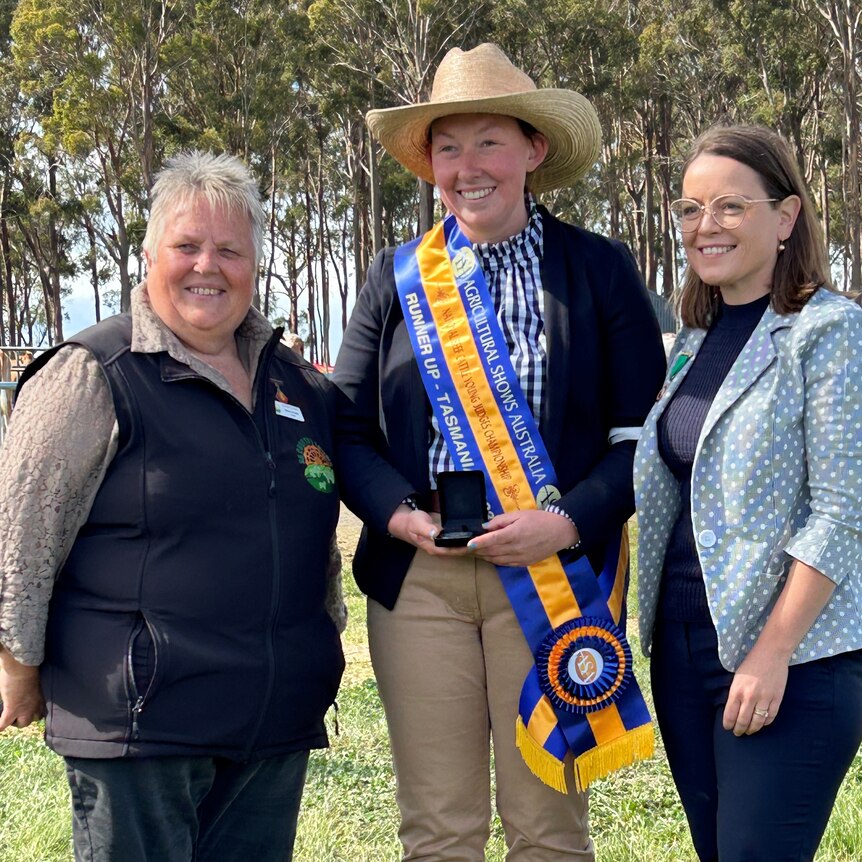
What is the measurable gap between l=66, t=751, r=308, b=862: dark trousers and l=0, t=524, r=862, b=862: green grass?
0.82 m

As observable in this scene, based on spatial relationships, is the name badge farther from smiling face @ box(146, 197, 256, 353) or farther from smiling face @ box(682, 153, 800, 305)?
smiling face @ box(682, 153, 800, 305)

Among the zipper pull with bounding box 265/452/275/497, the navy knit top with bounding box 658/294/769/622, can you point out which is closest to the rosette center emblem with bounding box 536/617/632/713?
the navy knit top with bounding box 658/294/769/622

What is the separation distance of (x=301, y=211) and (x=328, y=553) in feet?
121

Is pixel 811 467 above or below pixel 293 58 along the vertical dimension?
below

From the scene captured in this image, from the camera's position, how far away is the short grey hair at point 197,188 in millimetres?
2240

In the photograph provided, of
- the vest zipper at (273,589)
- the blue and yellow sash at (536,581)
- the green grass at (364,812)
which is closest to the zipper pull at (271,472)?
the vest zipper at (273,589)

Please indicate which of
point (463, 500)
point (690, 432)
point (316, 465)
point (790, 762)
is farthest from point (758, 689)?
point (316, 465)

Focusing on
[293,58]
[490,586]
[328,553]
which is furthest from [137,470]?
[293,58]

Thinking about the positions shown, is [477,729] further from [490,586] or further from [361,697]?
[361,697]

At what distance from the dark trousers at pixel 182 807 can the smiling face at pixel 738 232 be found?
129 centimetres

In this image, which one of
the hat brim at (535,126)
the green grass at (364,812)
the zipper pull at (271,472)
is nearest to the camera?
the zipper pull at (271,472)

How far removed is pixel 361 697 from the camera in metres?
4.57

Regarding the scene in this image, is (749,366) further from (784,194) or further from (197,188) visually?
(197,188)

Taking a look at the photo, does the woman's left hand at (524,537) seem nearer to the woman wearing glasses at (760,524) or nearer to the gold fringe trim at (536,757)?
the woman wearing glasses at (760,524)
